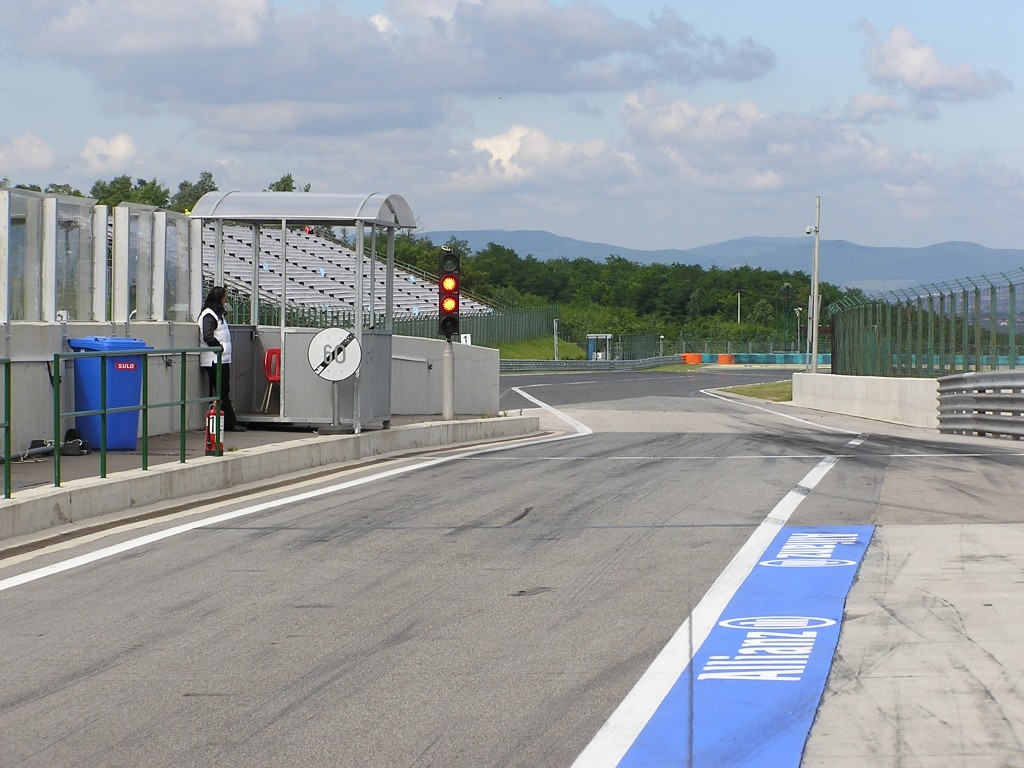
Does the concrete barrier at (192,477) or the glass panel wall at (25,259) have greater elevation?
the glass panel wall at (25,259)

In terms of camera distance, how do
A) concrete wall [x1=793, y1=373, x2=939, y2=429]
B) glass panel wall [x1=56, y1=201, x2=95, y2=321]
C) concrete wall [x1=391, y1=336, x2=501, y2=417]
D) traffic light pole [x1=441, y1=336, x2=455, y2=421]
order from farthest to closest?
concrete wall [x1=793, y1=373, x2=939, y2=429] → concrete wall [x1=391, y1=336, x2=501, y2=417] → traffic light pole [x1=441, y1=336, x2=455, y2=421] → glass panel wall [x1=56, y1=201, x2=95, y2=321]

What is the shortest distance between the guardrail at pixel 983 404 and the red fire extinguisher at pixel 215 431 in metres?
15.5

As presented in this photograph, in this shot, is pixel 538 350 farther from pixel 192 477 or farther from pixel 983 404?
pixel 192 477

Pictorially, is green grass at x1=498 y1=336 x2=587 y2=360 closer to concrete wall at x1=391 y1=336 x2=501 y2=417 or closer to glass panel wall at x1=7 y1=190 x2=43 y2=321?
concrete wall at x1=391 y1=336 x2=501 y2=417

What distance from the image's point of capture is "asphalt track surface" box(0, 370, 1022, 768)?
577 cm

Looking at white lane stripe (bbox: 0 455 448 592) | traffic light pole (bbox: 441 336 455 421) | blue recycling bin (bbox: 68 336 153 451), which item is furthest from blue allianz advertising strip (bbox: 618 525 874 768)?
traffic light pole (bbox: 441 336 455 421)

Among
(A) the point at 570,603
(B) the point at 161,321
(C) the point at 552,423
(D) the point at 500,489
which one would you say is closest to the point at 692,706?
(A) the point at 570,603

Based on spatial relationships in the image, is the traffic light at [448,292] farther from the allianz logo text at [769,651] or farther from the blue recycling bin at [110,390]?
the allianz logo text at [769,651]

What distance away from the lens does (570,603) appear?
27.6 ft

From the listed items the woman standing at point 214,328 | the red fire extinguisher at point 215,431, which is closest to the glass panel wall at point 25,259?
the red fire extinguisher at point 215,431

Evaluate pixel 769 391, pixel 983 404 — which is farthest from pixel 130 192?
pixel 983 404

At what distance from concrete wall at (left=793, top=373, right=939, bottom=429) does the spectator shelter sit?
15.8m

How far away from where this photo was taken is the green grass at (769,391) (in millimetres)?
54656

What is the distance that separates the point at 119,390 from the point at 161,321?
2732 mm
